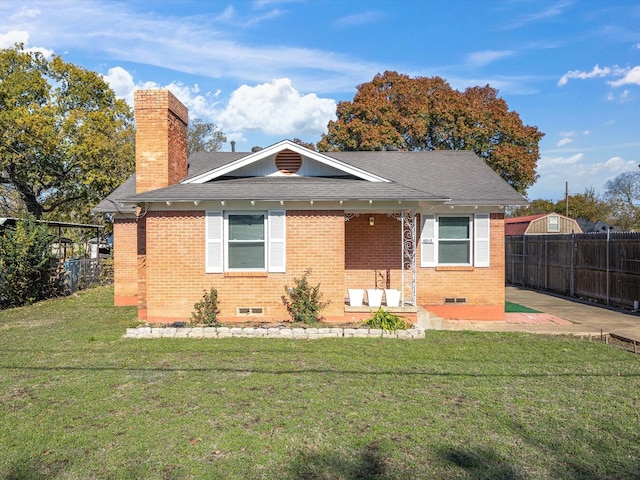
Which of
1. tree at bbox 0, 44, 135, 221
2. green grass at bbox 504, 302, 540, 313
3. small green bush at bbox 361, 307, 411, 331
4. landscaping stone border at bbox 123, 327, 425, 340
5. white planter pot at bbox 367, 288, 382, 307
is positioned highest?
tree at bbox 0, 44, 135, 221

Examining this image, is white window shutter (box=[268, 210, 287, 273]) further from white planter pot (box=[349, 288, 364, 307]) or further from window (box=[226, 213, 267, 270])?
white planter pot (box=[349, 288, 364, 307])

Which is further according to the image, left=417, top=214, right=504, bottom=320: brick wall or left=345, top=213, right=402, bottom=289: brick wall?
left=345, top=213, right=402, bottom=289: brick wall

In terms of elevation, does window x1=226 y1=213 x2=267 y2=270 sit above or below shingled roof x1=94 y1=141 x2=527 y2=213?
below

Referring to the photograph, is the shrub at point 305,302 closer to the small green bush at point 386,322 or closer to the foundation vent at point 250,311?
the foundation vent at point 250,311

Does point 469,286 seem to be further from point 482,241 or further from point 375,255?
point 375,255

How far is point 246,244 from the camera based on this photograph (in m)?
11.7

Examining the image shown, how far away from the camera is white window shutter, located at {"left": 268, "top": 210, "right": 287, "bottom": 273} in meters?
11.6

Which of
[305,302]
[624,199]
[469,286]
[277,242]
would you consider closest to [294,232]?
[277,242]

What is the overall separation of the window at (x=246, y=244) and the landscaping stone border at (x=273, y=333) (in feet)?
5.68

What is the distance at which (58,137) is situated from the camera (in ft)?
91.6

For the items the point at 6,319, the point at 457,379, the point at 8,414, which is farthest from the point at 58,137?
the point at 457,379

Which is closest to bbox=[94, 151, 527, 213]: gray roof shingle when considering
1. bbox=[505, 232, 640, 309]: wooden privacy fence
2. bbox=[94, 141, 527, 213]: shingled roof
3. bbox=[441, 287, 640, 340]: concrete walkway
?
bbox=[94, 141, 527, 213]: shingled roof

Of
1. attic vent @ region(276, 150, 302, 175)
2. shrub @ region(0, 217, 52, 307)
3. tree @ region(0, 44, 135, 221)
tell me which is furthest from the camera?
tree @ region(0, 44, 135, 221)

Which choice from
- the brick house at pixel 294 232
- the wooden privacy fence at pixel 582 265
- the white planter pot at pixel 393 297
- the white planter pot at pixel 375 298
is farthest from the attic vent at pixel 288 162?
the wooden privacy fence at pixel 582 265
